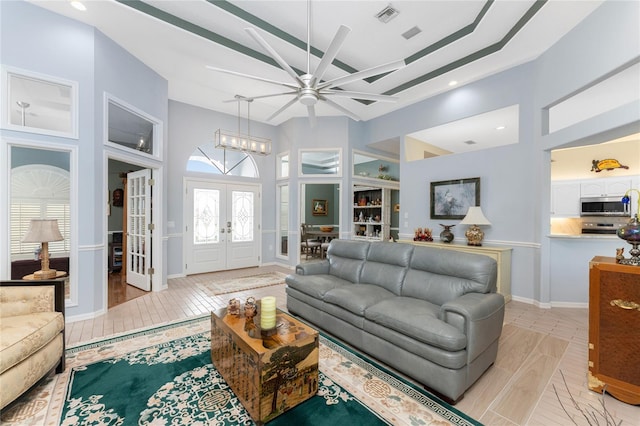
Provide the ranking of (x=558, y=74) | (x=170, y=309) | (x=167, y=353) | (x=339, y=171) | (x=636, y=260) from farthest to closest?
1. (x=339, y=171)
2. (x=170, y=309)
3. (x=558, y=74)
4. (x=167, y=353)
5. (x=636, y=260)

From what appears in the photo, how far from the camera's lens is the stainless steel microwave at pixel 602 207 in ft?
19.0

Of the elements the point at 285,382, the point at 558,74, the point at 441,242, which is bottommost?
the point at 285,382

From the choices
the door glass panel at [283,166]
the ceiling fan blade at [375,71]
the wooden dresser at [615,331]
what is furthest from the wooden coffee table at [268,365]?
the door glass panel at [283,166]

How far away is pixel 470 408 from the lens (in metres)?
1.86

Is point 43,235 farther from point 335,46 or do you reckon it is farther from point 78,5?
point 335,46

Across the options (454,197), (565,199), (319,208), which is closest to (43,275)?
(454,197)

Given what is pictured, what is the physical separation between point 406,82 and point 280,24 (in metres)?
2.55

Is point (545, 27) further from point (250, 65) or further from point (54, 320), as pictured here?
point (54, 320)

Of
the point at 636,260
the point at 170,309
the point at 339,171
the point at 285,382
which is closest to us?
the point at 285,382

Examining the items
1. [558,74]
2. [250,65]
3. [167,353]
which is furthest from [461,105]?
[167,353]

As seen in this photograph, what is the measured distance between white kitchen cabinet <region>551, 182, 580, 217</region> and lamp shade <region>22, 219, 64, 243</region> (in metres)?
9.68

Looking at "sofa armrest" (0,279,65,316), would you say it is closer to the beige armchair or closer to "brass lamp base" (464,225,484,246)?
the beige armchair

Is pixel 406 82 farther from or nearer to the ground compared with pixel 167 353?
farther from the ground

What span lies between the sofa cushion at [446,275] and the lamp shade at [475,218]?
1867 millimetres
